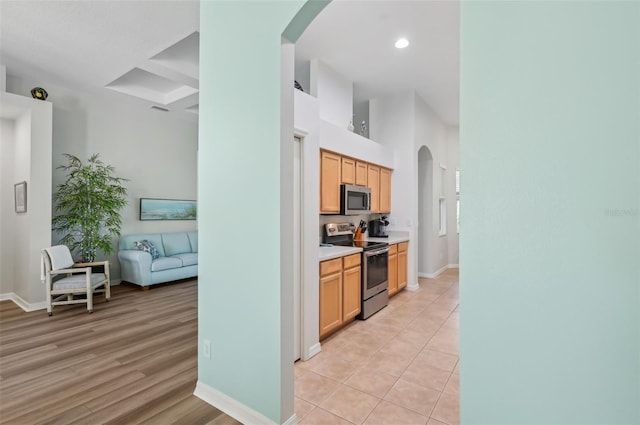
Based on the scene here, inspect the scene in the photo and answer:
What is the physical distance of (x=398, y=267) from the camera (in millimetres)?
4816

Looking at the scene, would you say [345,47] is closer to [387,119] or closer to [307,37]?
[307,37]

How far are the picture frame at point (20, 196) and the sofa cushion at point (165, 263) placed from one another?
1816 mm

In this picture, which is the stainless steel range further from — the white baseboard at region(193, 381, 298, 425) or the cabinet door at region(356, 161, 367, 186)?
the white baseboard at region(193, 381, 298, 425)

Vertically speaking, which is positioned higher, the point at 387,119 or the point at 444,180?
the point at 387,119

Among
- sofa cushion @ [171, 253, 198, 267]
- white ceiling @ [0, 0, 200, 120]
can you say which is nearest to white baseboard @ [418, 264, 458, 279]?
sofa cushion @ [171, 253, 198, 267]

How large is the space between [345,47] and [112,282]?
17.7 ft

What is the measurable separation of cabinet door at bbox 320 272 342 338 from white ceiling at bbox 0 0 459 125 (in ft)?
8.67

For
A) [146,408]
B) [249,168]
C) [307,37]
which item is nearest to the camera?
[249,168]

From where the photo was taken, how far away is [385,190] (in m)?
5.23

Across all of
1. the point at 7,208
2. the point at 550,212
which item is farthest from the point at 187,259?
the point at 550,212

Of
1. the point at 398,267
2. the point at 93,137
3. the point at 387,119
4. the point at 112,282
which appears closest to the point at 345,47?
the point at 387,119

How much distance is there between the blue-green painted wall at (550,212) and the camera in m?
0.88

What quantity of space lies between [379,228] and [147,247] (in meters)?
4.00

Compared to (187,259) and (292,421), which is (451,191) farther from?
(292,421)
